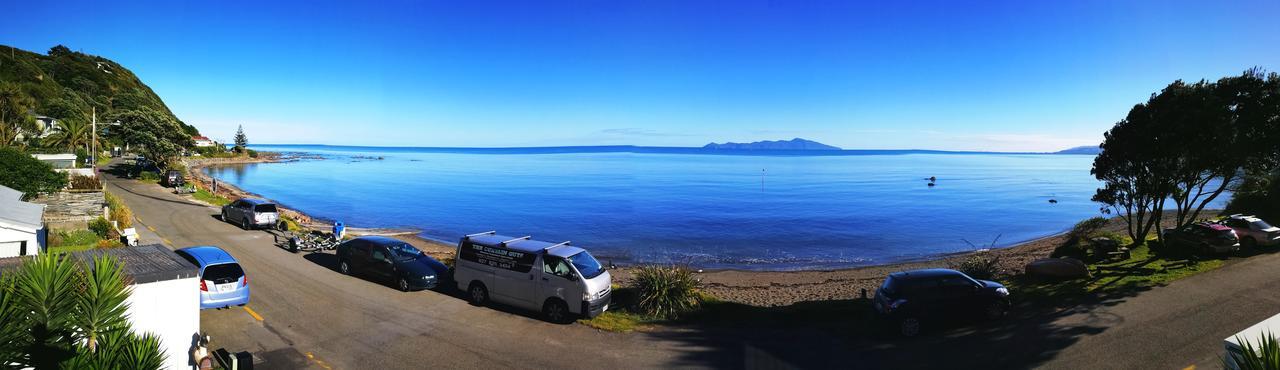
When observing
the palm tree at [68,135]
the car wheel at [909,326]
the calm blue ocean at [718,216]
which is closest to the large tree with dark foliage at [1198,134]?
the calm blue ocean at [718,216]

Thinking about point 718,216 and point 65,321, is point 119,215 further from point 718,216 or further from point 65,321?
point 718,216

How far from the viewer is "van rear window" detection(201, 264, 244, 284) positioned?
13422mm

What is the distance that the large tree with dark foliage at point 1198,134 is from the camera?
17.5 meters

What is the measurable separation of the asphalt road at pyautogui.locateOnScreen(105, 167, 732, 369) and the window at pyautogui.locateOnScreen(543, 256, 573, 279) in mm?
1272

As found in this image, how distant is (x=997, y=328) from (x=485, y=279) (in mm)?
13037

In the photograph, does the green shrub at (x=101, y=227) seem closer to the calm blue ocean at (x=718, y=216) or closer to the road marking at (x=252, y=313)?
the road marking at (x=252, y=313)

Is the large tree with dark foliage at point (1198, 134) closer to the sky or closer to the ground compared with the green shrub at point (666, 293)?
closer to the sky

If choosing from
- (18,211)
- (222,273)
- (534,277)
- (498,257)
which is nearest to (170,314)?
(222,273)

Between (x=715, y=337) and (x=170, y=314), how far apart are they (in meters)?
10.4

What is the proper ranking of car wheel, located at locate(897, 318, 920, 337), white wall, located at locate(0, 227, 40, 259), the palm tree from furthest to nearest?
the palm tree, white wall, located at locate(0, 227, 40, 259), car wheel, located at locate(897, 318, 920, 337)

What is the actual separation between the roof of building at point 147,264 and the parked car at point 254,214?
717 inches

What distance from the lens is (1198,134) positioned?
1800cm

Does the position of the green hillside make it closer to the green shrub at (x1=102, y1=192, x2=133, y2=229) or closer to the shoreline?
the green shrub at (x1=102, y1=192, x2=133, y2=229)

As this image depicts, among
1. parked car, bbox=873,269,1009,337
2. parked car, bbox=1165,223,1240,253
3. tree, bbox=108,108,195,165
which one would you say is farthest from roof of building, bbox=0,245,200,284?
tree, bbox=108,108,195,165
